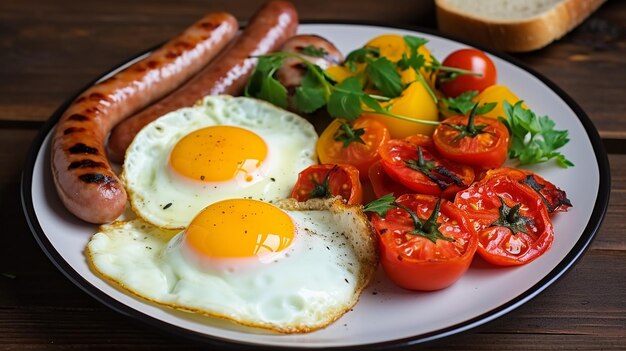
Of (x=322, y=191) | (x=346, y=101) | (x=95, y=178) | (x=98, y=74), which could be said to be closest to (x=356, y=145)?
(x=346, y=101)

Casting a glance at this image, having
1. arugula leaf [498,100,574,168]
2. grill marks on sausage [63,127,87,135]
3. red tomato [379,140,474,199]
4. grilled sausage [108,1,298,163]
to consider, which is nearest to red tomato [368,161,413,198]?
red tomato [379,140,474,199]

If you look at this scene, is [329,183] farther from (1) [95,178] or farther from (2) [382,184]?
(1) [95,178]

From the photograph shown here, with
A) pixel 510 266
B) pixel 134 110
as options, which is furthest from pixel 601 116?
pixel 134 110

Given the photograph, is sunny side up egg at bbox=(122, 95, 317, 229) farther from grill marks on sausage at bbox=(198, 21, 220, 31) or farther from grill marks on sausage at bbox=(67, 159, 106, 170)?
grill marks on sausage at bbox=(198, 21, 220, 31)

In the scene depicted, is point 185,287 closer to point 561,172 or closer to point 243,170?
point 243,170

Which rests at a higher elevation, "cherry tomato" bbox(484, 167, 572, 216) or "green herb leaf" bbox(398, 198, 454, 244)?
"green herb leaf" bbox(398, 198, 454, 244)

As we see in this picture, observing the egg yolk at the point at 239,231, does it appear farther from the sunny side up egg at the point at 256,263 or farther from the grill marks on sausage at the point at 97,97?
the grill marks on sausage at the point at 97,97
